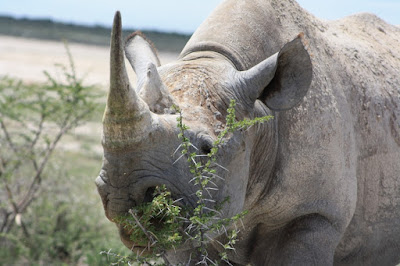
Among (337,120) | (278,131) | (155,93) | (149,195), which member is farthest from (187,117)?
(337,120)

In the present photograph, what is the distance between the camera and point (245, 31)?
16.3 ft

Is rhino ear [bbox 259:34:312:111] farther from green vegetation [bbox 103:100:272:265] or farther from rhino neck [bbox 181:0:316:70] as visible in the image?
green vegetation [bbox 103:100:272:265]

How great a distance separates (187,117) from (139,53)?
41.9 inches

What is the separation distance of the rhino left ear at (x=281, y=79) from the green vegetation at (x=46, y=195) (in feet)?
13.4

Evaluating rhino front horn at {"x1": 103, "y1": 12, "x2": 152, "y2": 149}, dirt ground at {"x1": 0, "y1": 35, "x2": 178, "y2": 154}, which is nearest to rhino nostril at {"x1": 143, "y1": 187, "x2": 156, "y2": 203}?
rhino front horn at {"x1": 103, "y1": 12, "x2": 152, "y2": 149}

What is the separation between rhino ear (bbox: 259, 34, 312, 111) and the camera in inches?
178

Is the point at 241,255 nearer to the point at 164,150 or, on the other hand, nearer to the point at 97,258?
the point at 164,150

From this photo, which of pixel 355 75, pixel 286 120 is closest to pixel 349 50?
pixel 355 75

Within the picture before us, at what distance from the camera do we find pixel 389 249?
5.86 meters

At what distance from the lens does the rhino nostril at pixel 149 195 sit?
12.7 feet

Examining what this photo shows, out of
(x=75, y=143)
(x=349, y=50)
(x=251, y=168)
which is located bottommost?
(x=75, y=143)

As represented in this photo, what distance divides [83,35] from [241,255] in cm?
3522

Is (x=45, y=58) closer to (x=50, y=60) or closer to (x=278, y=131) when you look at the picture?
(x=50, y=60)

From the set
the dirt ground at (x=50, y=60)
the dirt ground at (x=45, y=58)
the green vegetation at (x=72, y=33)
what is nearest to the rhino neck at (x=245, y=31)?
the dirt ground at (x=50, y=60)
